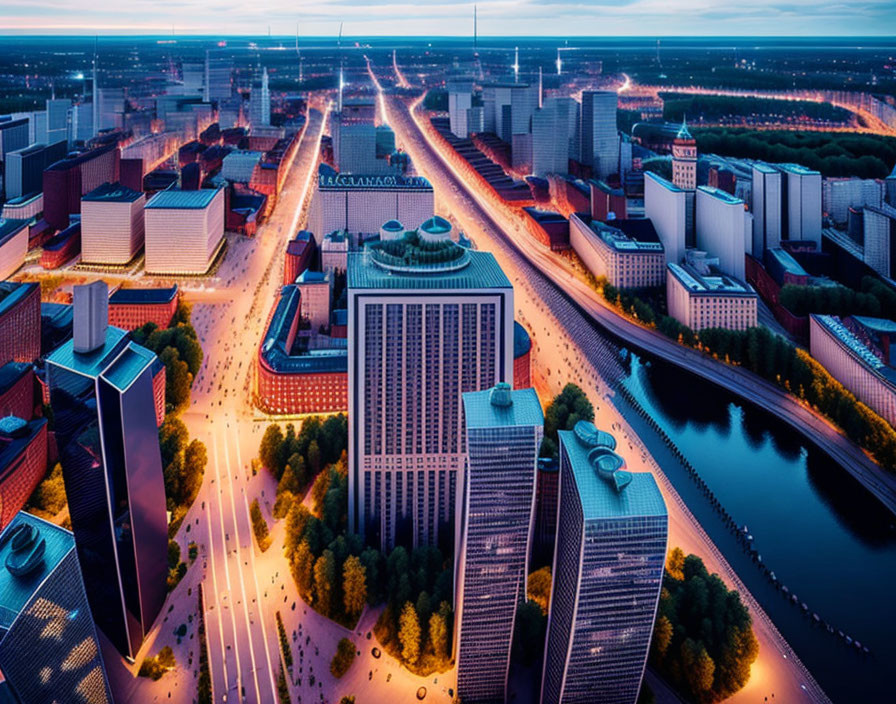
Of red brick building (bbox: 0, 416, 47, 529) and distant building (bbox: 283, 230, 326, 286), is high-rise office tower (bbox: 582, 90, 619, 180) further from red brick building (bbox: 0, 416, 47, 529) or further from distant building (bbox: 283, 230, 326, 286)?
red brick building (bbox: 0, 416, 47, 529)

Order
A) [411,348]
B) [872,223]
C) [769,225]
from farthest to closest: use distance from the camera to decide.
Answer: [769,225]
[872,223]
[411,348]

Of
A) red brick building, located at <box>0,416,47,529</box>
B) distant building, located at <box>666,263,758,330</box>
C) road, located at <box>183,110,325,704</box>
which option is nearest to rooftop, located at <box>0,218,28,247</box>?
road, located at <box>183,110,325,704</box>

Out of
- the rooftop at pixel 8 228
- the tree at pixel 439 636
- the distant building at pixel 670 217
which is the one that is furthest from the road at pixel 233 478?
the distant building at pixel 670 217

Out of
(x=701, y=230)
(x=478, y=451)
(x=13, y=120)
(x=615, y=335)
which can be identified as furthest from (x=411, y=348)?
(x=13, y=120)

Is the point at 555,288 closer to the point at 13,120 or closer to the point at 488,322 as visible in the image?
Result: the point at 488,322

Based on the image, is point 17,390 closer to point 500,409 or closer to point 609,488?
point 500,409

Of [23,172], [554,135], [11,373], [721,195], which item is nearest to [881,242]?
[721,195]
